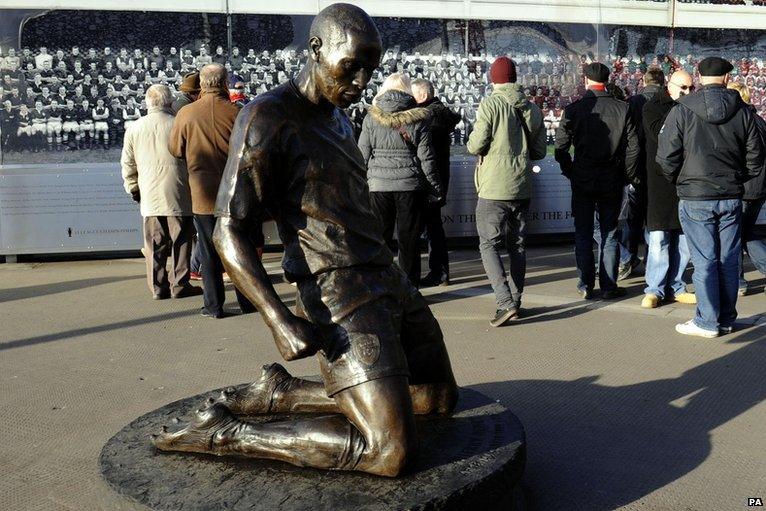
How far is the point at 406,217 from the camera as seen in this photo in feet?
25.6

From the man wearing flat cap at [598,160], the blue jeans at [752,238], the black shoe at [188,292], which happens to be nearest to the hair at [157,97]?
the black shoe at [188,292]

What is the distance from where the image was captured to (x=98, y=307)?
799cm

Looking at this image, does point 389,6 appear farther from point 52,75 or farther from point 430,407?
point 430,407

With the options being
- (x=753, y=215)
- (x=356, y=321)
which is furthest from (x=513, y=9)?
(x=356, y=321)

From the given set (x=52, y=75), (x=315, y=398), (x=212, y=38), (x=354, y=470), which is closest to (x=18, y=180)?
(x=52, y=75)

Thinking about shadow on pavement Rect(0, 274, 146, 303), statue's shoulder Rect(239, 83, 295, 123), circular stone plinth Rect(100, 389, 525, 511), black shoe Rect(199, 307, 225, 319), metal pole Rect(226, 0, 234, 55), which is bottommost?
shadow on pavement Rect(0, 274, 146, 303)

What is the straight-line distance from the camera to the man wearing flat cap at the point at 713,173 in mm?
6320

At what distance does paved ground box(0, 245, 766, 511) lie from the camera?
159 inches

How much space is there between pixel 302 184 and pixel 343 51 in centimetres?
53

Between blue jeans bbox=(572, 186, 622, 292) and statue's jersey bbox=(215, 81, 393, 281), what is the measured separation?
4360mm

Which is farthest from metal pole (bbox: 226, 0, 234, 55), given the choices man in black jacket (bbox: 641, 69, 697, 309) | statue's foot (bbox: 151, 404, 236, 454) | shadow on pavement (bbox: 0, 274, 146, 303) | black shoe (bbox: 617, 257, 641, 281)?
statue's foot (bbox: 151, 404, 236, 454)

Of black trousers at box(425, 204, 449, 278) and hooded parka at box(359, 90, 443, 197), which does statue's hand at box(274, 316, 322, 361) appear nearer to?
hooded parka at box(359, 90, 443, 197)

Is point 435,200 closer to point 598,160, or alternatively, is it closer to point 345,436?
point 598,160

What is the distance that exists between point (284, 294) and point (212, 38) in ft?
11.8
